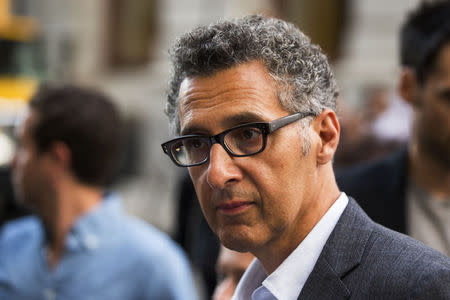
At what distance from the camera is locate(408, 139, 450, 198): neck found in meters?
3.16

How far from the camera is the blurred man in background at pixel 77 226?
12.7ft

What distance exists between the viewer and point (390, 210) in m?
3.05

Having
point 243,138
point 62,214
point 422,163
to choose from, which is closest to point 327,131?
point 243,138

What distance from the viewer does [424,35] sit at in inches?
128

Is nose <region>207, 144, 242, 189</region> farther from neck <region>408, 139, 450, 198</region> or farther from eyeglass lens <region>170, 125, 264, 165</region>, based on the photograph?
neck <region>408, 139, 450, 198</region>

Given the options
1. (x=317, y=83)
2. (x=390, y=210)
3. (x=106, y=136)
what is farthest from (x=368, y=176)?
(x=106, y=136)

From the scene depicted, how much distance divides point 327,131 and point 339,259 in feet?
1.30

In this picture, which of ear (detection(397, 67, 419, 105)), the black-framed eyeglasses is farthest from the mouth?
ear (detection(397, 67, 419, 105))

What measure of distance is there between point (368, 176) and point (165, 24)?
551 inches

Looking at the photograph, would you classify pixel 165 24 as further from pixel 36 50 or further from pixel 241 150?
pixel 241 150

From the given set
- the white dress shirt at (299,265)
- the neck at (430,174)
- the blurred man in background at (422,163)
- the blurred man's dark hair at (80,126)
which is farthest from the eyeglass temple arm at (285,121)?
the blurred man's dark hair at (80,126)

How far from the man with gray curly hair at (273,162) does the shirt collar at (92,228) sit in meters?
1.95

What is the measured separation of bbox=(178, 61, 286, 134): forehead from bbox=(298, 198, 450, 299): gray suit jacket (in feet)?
1.27

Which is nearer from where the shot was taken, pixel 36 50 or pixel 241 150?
pixel 241 150
